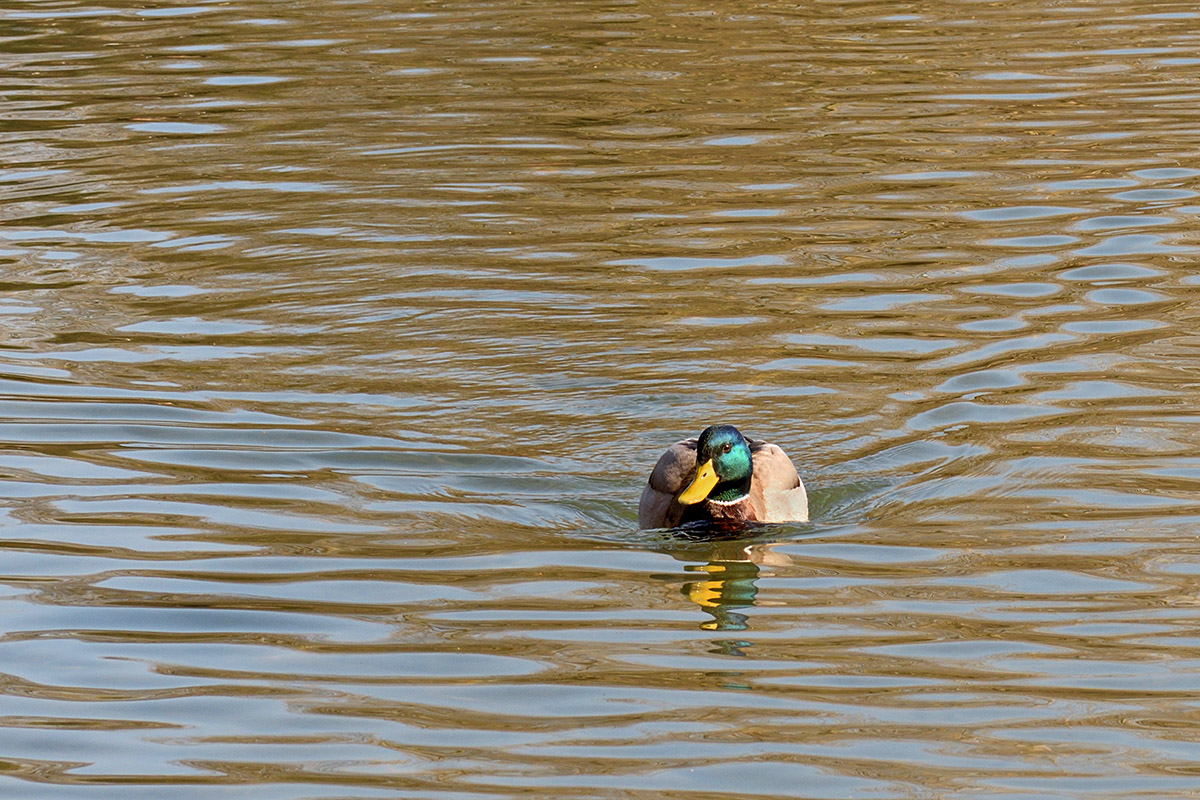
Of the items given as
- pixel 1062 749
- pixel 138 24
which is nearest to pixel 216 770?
pixel 1062 749

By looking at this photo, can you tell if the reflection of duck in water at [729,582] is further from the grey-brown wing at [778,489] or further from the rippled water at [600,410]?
the grey-brown wing at [778,489]

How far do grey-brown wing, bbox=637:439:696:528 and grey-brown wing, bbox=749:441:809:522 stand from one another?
0.29 metres

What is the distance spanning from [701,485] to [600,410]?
5.39 ft

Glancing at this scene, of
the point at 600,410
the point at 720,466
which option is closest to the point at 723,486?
the point at 720,466

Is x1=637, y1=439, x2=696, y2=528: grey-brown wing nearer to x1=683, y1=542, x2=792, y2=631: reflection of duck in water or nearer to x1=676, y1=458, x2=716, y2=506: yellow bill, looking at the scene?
x1=676, y1=458, x2=716, y2=506: yellow bill

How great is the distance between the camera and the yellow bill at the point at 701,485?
8102 millimetres

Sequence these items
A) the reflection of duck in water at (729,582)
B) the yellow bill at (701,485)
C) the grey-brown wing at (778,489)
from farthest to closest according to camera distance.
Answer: the grey-brown wing at (778,489)
the yellow bill at (701,485)
the reflection of duck in water at (729,582)

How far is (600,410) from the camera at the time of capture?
9.66 metres

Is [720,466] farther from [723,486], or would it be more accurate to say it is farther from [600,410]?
[600,410]

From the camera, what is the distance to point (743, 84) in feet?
53.9

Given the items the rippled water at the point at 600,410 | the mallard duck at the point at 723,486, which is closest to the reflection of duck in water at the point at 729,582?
the rippled water at the point at 600,410

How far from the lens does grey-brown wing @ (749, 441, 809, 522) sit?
821 cm

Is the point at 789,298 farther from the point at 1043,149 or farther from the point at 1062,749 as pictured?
the point at 1062,749

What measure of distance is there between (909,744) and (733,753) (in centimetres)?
51
